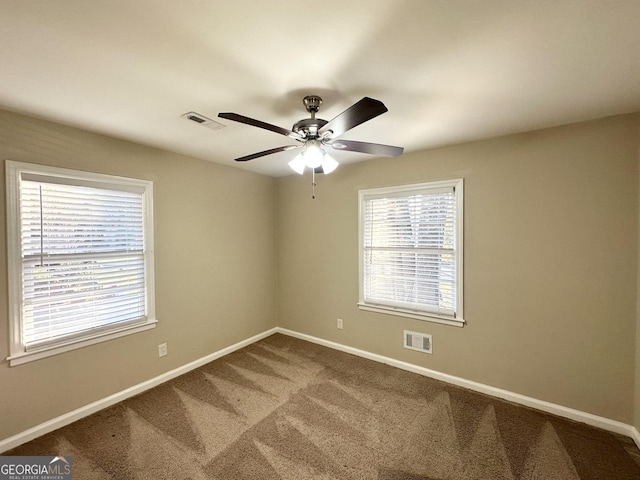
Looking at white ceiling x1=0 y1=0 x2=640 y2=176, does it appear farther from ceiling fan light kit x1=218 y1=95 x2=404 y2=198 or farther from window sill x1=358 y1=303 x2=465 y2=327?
window sill x1=358 y1=303 x2=465 y2=327

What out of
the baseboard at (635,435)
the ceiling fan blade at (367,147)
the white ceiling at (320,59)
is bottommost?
the baseboard at (635,435)

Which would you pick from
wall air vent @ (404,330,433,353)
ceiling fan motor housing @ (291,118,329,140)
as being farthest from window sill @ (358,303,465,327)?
ceiling fan motor housing @ (291,118,329,140)

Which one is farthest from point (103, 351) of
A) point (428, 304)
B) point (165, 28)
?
point (428, 304)

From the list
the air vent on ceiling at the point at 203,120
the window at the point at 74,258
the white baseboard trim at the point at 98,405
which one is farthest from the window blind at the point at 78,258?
the air vent on ceiling at the point at 203,120

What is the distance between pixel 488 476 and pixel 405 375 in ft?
4.21

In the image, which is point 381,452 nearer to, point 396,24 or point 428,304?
point 428,304

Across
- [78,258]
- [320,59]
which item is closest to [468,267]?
[320,59]

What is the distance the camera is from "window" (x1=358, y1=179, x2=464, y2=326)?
287 cm

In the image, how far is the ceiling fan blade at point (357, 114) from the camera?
1303 millimetres

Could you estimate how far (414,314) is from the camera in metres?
3.11

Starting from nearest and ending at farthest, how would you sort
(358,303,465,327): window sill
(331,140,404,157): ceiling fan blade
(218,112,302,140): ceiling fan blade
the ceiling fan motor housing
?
1. (218,112,302,140): ceiling fan blade
2. the ceiling fan motor housing
3. (331,140,404,157): ceiling fan blade
4. (358,303,465,327): window sill

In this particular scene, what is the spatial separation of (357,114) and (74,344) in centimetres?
286

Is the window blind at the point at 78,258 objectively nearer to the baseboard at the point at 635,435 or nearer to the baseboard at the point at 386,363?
the baseboard at the point at 386,363

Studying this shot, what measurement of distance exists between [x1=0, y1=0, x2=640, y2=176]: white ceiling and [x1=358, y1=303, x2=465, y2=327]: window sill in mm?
1888
